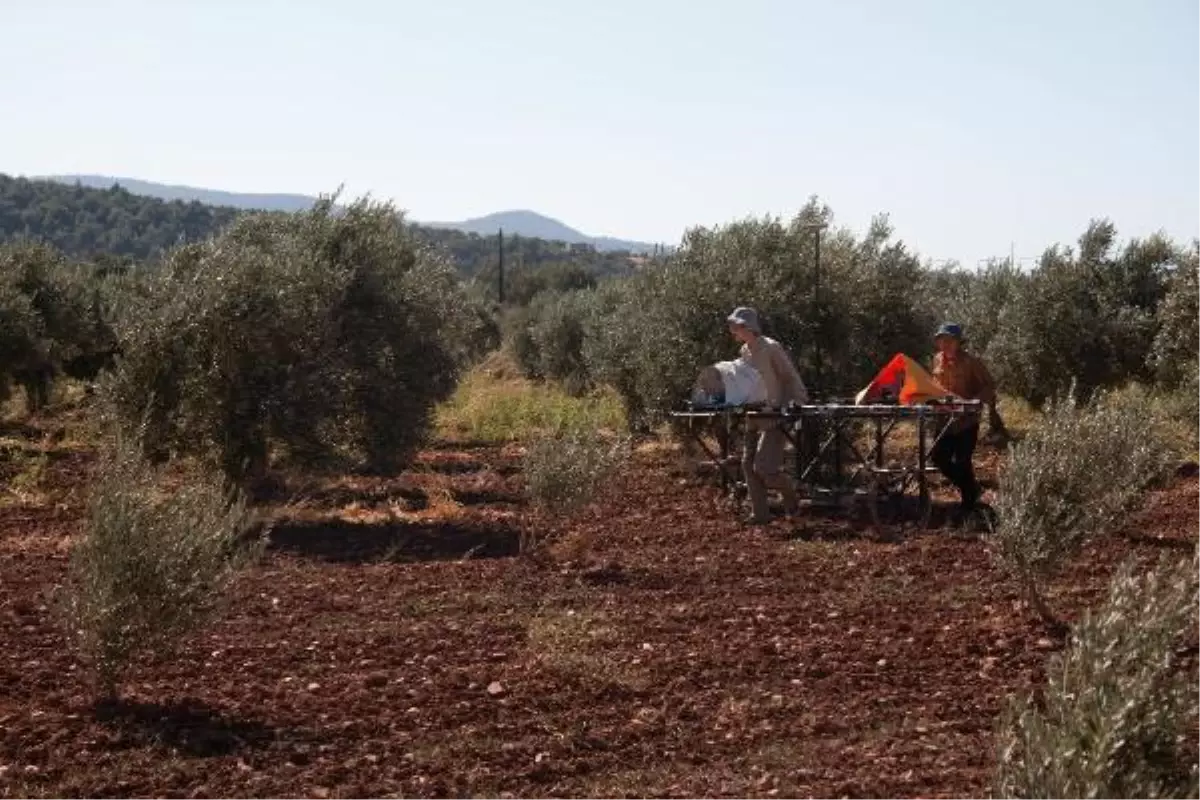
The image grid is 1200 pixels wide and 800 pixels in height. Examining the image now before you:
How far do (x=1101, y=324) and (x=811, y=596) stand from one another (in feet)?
42.2

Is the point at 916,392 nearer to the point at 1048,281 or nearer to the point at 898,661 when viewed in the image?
the point at 898,661

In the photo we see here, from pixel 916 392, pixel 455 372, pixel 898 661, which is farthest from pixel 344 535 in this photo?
pixel 898 661

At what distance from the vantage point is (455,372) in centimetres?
1639

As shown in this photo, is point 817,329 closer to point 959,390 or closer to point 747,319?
point 959,390

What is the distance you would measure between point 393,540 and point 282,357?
108 inches

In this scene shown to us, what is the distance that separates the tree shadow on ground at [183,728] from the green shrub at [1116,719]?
3.39 m

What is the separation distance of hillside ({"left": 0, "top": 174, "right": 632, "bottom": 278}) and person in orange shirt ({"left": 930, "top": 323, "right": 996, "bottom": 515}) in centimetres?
7158

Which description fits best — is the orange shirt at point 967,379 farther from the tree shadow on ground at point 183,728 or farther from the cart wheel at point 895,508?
the tree shadow on ground at point 183,728

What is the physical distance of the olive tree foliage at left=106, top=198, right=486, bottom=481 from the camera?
1398 centimetres

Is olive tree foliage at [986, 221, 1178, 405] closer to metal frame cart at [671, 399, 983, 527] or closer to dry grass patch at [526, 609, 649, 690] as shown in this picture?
metal frame cart at [671, 399, 983, 527]

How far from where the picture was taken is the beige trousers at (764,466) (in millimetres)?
12492

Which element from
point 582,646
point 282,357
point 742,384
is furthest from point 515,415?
point 582,646

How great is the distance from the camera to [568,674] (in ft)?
24.4

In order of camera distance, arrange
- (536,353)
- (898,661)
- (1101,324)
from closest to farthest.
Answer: (898,661) → (1101,324) → (536,353)
